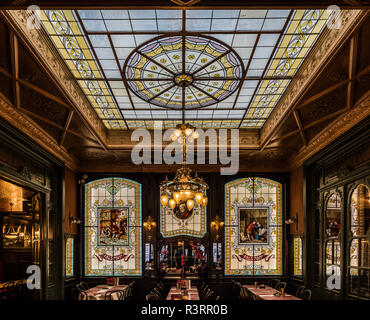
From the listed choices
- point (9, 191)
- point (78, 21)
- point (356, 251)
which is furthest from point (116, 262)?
point (78, 21)

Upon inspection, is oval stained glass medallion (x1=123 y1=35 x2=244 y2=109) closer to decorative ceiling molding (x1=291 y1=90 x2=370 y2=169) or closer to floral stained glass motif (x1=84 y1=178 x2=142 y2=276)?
decorative ceiling molding (x1=291 y1=90 x2=370 y2=169)

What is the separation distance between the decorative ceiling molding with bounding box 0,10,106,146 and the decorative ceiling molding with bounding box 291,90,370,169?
5.47m

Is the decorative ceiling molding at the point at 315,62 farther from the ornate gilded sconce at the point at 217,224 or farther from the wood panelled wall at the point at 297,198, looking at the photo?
the ornate gilded sconce at the point at 217,224

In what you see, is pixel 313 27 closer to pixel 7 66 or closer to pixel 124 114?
pixel 7 66

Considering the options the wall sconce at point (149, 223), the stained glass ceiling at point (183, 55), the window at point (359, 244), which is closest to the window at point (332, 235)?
the window at point (359, 244)

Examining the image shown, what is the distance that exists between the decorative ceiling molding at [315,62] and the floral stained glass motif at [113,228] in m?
5.63

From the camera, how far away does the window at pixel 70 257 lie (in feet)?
37.9

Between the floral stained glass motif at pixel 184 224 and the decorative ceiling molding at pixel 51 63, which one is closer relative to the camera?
the decorative ceiling molding at pixel 51 63

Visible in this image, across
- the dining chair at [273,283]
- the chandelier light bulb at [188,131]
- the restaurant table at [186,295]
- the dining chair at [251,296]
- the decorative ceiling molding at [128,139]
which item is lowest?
the dining chair at [273,283]

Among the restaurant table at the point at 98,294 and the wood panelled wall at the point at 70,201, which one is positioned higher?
the wood panelled wall at the point at 70,201

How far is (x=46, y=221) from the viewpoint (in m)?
9.70

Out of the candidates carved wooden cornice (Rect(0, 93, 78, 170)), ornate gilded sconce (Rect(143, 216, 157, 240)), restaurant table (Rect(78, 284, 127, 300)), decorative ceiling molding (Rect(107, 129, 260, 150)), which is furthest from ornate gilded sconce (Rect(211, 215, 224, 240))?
carved wooden cornice (Rect(0, 93, 78, 170))

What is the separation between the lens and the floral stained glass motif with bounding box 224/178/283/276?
12.3 m

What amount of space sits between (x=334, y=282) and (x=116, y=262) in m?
6.96
